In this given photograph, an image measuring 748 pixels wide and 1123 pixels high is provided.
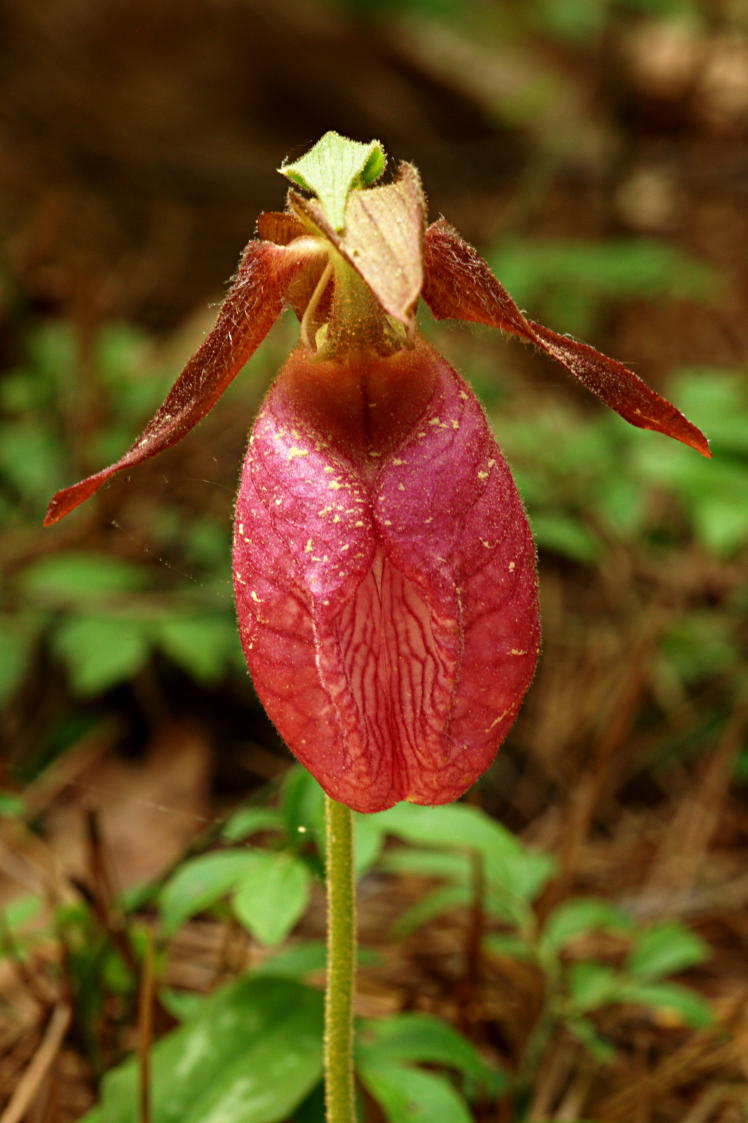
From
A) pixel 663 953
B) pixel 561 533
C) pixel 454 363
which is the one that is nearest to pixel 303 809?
pixel 663 953

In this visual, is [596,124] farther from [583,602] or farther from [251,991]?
[251,991]

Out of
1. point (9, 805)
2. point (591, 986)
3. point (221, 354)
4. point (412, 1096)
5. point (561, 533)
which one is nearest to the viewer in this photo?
point (221, 354)

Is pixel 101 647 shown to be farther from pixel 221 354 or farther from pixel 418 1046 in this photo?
pixel 221 354

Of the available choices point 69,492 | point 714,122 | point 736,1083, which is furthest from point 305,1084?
point 714,122

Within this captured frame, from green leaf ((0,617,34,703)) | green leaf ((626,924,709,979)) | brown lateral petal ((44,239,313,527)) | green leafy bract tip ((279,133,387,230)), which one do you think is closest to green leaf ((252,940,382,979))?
green leaf ((626,924,709,979))

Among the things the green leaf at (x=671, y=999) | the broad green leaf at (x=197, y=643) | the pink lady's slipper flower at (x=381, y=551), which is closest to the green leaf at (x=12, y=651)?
the broad green leaf at (x=197, y=643)

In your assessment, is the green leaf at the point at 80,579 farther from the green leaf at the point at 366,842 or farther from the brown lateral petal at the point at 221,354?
the brown lateral petal at the point at 221,354
